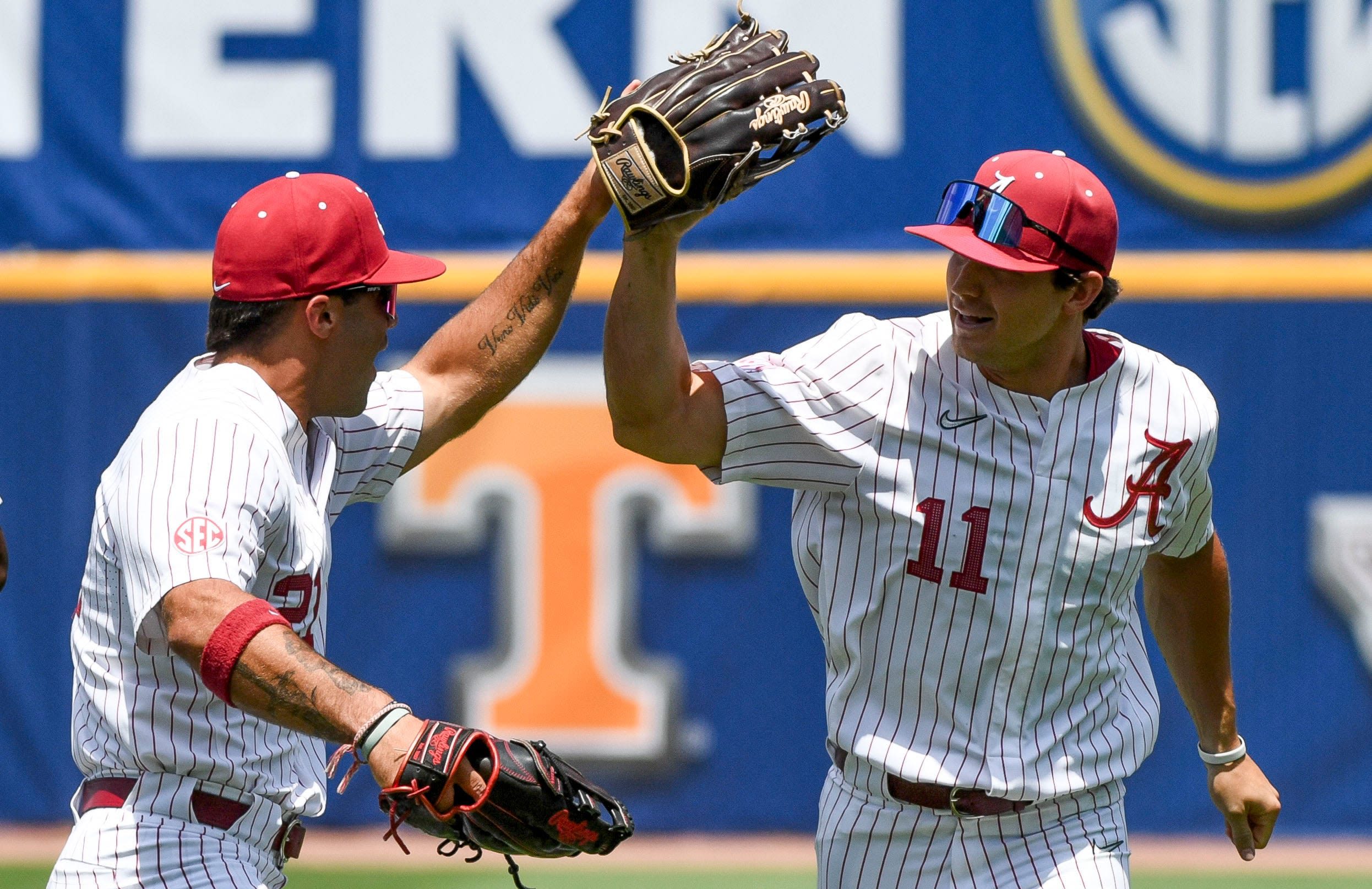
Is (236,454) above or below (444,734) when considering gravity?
above

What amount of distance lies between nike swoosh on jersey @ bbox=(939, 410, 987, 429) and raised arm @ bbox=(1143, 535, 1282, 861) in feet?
1.94

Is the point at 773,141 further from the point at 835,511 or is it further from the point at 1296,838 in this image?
the point at 1296,838

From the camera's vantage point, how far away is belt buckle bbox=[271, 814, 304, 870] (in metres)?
2.77

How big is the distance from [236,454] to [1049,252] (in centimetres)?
145

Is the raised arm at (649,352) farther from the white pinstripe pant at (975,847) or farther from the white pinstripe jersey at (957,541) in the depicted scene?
the white pinstripe pant at (975,847)

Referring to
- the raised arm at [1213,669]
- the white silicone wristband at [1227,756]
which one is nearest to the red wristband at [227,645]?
the raised arm at [1213,669]

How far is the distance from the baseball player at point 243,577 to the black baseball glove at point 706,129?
43 centimetres

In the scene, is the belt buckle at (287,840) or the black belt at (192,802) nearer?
the black belt at (192,802)

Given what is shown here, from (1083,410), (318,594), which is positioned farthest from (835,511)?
(318,594)

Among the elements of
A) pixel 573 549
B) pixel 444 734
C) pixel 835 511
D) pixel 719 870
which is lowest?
pixel 719 870

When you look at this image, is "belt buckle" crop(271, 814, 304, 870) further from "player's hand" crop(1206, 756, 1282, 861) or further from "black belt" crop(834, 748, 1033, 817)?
"player's hand" crop(1206, 756, 1282, 861)

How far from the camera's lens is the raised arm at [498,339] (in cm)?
336

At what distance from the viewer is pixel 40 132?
6.09 metres

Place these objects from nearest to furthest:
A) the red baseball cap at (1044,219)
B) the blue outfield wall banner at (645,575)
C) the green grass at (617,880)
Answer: the red baseball cap at (1044,219) < the green grass at (617,880) < the blue outfield wall banner at (645,575)
